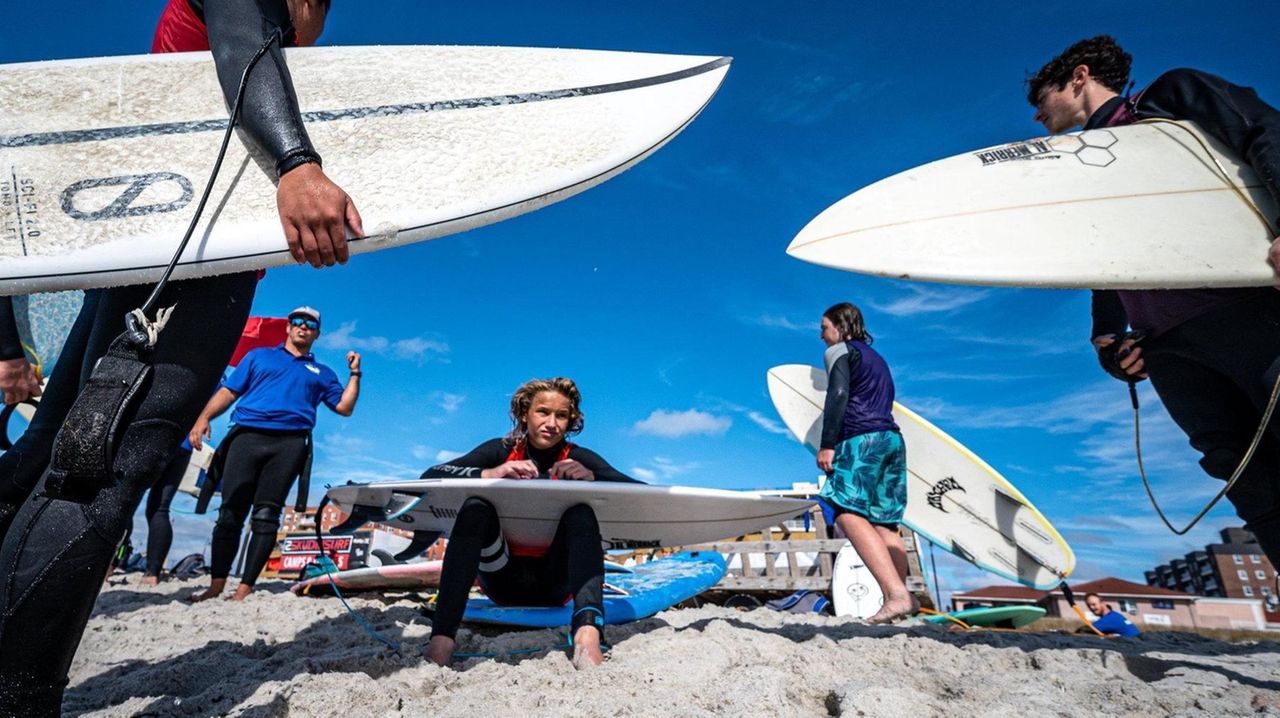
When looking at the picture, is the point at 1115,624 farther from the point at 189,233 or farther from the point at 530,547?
the point at 189,233

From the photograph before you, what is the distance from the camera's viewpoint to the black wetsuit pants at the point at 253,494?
3.47 meters

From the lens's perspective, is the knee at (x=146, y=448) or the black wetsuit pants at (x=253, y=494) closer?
the knee at (x=146, y=448)

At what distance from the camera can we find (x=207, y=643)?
2309 mm

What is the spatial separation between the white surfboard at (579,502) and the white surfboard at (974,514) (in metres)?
3.45

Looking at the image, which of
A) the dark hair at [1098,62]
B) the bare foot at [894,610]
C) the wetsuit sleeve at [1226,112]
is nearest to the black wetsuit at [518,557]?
the bare foot at [894,610]

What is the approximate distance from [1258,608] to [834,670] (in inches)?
2045

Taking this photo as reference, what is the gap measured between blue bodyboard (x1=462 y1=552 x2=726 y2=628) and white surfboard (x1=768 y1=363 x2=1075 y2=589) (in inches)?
87.4

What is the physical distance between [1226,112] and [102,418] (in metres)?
2.74

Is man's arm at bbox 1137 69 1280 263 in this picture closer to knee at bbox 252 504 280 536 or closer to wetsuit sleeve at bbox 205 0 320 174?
wetsuit sleeve at bbox 205 0 320 174

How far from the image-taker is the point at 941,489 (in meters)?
5.61

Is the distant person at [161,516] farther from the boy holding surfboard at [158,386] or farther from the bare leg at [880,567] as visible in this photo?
the bare leg at [880,567]

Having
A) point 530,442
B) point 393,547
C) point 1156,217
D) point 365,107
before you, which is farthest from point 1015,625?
point 393,547

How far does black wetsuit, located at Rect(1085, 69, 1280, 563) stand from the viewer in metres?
1.61

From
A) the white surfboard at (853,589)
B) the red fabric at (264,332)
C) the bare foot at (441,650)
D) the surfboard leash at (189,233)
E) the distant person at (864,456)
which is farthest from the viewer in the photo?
the red fabric at (264,332)
